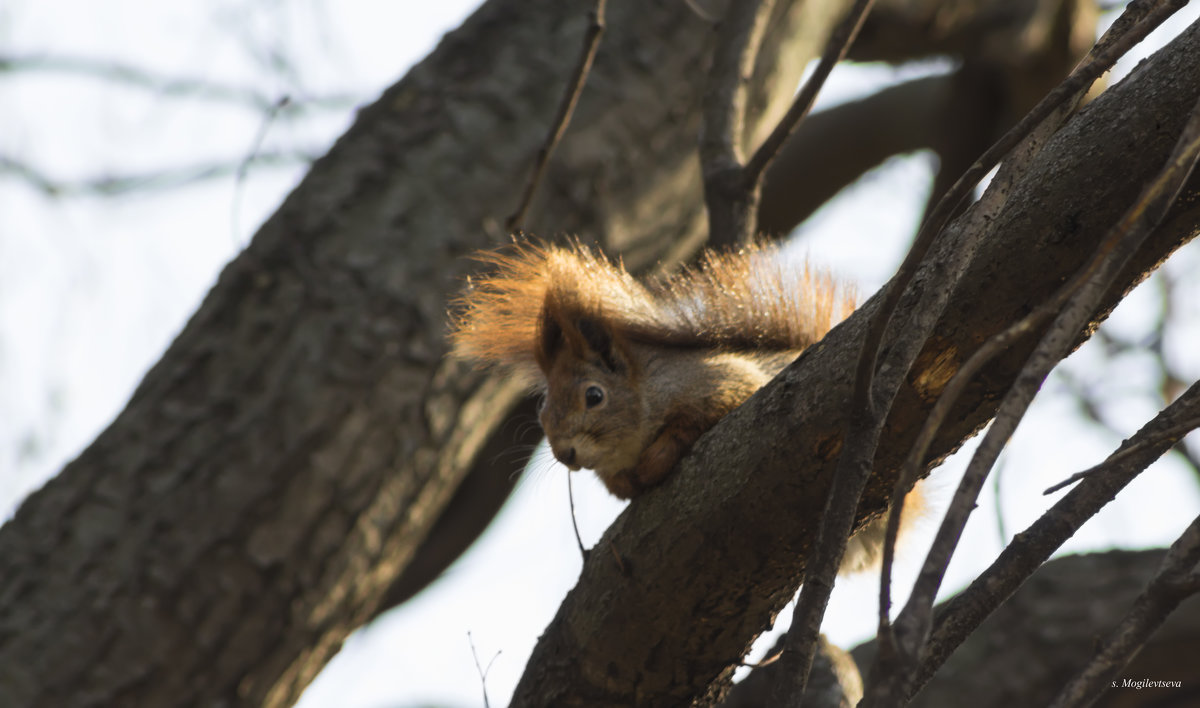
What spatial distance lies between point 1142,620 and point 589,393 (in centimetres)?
112

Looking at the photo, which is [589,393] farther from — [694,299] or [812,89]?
[812,89]

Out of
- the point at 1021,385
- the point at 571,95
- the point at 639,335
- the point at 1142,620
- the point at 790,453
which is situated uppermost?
the point at 571,95

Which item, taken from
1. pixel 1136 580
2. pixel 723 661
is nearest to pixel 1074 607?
pixel 1136 580

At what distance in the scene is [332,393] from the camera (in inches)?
86.8

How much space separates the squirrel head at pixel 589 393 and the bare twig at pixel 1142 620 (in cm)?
93

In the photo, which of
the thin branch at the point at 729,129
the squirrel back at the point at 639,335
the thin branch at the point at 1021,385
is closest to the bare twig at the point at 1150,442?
the thin branch at the point at 1021,385

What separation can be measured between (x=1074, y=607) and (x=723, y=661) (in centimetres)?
120

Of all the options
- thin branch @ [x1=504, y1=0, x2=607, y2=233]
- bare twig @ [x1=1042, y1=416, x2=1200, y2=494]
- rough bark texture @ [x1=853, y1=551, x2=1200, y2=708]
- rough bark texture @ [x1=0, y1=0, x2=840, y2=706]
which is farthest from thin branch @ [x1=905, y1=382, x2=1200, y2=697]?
rough bark texture @ [x1=0, y1=0, x2=840, y2=706]

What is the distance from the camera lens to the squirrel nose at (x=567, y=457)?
1.78m

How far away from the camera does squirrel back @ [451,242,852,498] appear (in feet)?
5.69

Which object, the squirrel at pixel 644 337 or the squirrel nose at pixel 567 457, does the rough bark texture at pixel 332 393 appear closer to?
the squirrel at pixel 644 337

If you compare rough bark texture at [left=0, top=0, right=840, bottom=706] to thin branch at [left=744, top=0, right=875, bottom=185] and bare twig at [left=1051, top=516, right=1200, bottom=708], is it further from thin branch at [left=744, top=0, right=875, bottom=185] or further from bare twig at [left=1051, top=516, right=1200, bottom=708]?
bare twig at [left=1051, top=516, right=1200, bottom=708]

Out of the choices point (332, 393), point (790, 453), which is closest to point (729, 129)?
point (790, 453)

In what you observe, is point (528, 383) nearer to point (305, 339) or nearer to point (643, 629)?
point (305, 339)
